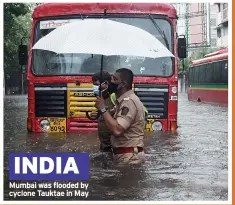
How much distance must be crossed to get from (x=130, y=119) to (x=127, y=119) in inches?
1.5

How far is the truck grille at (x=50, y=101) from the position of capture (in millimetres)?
10297

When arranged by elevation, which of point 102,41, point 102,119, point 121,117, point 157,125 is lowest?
point 157,125

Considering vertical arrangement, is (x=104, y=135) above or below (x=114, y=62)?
below

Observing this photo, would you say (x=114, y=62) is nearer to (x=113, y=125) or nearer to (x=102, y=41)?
(x=102, y=41)

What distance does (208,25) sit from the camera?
235 ft

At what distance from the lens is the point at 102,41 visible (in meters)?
6.79

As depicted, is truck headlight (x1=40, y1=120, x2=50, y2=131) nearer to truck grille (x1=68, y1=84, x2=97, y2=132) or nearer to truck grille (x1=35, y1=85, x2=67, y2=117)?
truck grille (x1=35, y1=85, x2=67, y2=117)

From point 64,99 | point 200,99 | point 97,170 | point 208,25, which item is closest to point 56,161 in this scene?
point 97,170

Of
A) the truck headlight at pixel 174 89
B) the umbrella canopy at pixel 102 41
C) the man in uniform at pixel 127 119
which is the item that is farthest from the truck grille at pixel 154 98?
the man in uniform at pixel 127 119

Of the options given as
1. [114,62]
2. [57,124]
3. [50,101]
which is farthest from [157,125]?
[50,101]

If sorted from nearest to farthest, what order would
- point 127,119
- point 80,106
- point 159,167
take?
point 127,119 < point 159,167 < point 80,106

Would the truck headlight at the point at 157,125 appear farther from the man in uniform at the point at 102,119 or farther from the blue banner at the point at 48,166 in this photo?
the blue banner at the point at 48,166

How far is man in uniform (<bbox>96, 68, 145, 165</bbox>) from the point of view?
6.56 meters

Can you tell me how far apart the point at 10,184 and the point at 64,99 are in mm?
4823
